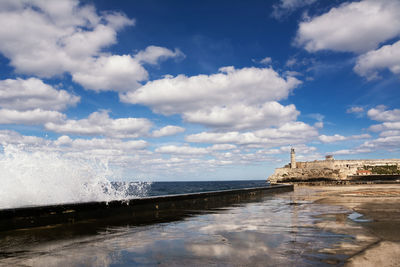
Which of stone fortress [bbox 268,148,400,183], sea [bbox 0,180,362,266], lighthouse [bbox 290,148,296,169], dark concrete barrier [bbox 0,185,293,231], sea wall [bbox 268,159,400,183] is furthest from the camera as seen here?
lighthouse [bbox 290,148,296,169]

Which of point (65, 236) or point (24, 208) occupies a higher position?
point (24, 208)

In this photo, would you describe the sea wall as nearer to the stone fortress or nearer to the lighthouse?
the stone fortress

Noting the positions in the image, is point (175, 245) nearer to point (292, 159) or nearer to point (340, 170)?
point (340, 170)

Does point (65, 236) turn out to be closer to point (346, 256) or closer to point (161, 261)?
point (161, 261)

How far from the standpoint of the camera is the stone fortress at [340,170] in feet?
304

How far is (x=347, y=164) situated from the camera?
97.4 metres

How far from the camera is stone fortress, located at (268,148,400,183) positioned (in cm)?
9262

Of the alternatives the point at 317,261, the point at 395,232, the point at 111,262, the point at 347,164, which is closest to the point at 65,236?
the point at 111,262

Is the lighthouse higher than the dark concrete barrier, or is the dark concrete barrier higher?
the lighthouse

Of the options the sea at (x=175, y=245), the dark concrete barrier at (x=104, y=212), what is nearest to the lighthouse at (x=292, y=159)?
the dark concrete barrier at (x=104, y=212)

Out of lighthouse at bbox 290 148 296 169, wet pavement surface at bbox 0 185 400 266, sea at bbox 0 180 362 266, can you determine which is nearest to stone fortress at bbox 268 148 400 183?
lighthouse at bbox 290 148 296 169

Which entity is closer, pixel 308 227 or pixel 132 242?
pixel 132 242

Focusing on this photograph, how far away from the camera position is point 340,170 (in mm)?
96750

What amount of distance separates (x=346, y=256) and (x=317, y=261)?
54 cm
